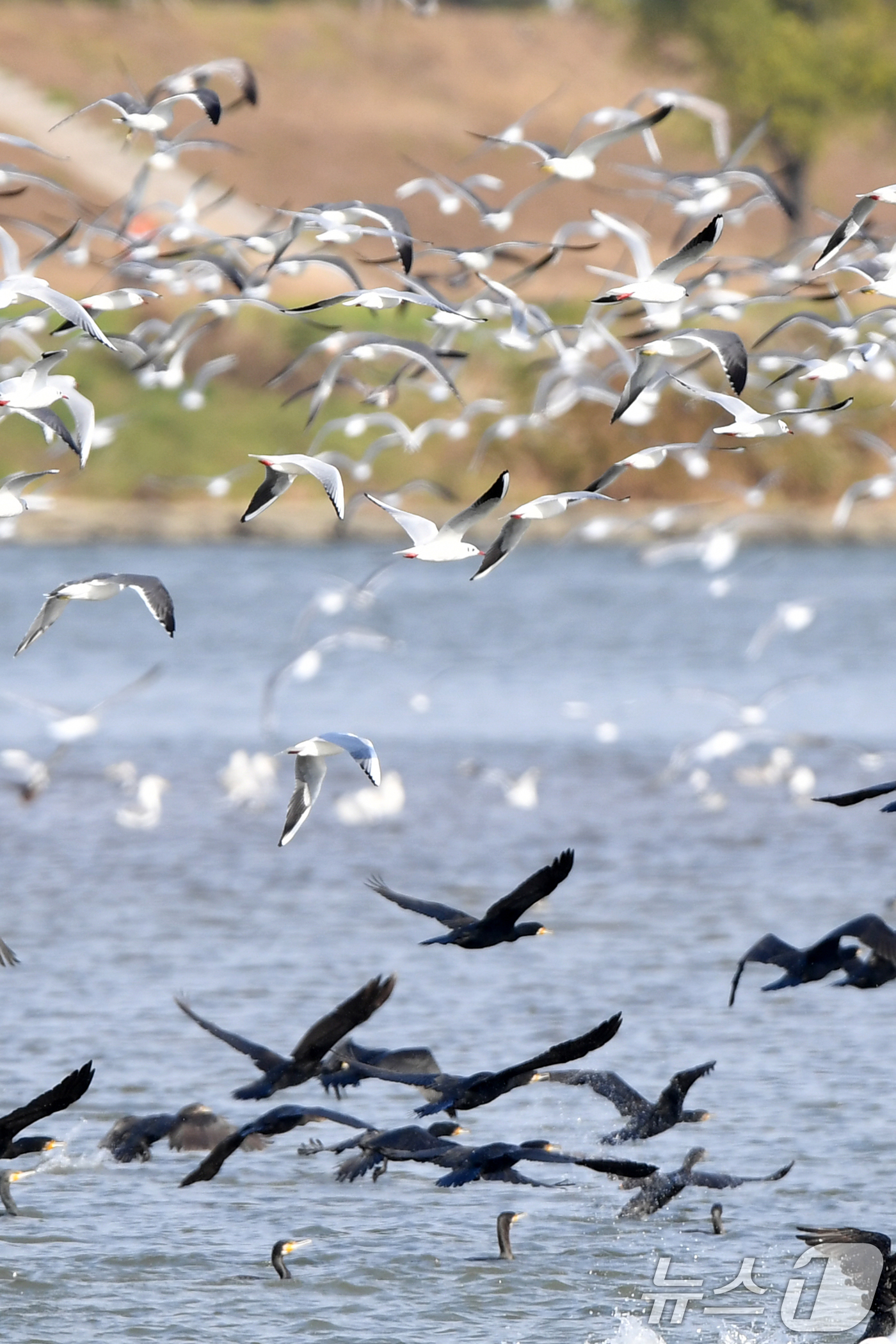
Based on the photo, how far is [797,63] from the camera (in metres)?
75.2

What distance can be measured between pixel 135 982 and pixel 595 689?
17.4 m

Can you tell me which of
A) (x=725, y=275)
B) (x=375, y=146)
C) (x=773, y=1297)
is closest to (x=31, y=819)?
(x=725, y=275)

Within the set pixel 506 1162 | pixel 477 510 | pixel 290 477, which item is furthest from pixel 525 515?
pixel 506 1162

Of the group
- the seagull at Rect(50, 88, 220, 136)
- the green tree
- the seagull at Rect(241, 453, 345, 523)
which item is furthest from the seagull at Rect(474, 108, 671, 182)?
the green tree

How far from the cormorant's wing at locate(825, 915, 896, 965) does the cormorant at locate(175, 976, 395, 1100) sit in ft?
8.20

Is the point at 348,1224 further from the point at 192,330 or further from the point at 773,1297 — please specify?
the point at 192,330

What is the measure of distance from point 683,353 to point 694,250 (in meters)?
1.16

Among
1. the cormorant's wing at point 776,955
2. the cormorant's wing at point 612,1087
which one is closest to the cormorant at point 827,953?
the cormorant's wing at point 776,955

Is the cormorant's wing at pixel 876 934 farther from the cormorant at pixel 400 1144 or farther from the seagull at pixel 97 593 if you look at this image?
the seagull at pixel 97 593

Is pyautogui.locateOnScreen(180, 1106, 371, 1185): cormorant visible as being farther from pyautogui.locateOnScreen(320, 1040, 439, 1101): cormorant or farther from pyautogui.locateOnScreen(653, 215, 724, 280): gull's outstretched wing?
pyautogui.locateOnScreen(653, 215, 724, 280): gull's outstretched wing

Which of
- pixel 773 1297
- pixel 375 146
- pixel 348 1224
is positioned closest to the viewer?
pixel 773 1297

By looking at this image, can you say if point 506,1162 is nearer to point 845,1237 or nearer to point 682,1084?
point 682,1084

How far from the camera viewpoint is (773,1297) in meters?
10.7

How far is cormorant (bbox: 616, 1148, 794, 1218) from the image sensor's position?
38.5 ft
